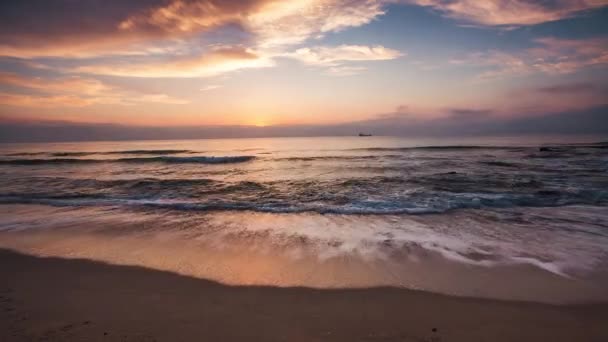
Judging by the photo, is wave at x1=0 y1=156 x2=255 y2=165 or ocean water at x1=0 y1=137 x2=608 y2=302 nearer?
ocean water at x1=0 y1=137 x2=608 y2=302

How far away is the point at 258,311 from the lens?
3.37 metres

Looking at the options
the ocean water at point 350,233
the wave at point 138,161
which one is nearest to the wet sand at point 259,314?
the ocean water at point 350,233

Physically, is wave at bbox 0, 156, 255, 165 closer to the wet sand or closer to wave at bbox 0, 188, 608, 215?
wave at bbox 0, 188, 608, 215

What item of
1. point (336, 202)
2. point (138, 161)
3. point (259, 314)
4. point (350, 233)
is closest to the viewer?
point (259, 314)

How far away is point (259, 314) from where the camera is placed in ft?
10.9

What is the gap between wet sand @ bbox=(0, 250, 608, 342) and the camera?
2924 millimetres

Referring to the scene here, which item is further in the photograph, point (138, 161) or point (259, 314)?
point (138, 161)

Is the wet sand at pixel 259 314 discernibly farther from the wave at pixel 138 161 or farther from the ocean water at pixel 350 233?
the wave at pixel 138 161

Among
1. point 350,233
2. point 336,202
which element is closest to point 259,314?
point 350,233

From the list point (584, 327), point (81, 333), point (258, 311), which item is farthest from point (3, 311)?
point (584, 327)

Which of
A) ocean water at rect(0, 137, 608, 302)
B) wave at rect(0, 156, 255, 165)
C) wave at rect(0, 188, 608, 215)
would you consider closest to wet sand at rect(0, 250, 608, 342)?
ocean water at rect(0, 137, 608, 302)

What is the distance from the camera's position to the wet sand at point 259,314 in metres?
2.92

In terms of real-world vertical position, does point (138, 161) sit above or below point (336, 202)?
above

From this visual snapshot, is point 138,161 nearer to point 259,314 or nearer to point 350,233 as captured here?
point 350,233
